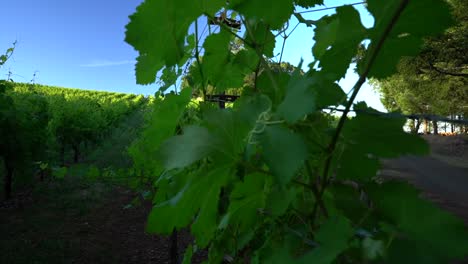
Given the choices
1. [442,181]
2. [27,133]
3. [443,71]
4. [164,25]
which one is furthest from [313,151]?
[443,71]

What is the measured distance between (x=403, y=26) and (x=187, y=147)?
286 millimetres

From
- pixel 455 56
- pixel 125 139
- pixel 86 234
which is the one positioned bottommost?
pixel 86 234

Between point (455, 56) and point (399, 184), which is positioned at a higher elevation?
point (455, 56)

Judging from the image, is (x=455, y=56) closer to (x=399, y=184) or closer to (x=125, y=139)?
(x=125, y=139)

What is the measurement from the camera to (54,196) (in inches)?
291

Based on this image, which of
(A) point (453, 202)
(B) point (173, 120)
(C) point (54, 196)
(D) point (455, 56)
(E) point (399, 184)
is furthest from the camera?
(D) point (455, 56)

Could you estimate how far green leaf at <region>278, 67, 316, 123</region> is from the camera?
34 cm

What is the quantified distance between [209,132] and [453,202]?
30.7ft

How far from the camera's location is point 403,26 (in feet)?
1.47

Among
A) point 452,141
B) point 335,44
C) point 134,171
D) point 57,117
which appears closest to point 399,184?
point 335,44

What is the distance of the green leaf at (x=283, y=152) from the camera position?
1.14 ft

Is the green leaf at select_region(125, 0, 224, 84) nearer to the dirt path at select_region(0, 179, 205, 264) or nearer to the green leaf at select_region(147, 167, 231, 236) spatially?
the green leaf at select_region(147, 167, 231, 236)

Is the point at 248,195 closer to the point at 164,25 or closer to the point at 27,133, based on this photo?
the point at 164,25

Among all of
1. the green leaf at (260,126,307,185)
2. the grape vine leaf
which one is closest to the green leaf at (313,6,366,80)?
the green leaf at (260,126,307,185)
